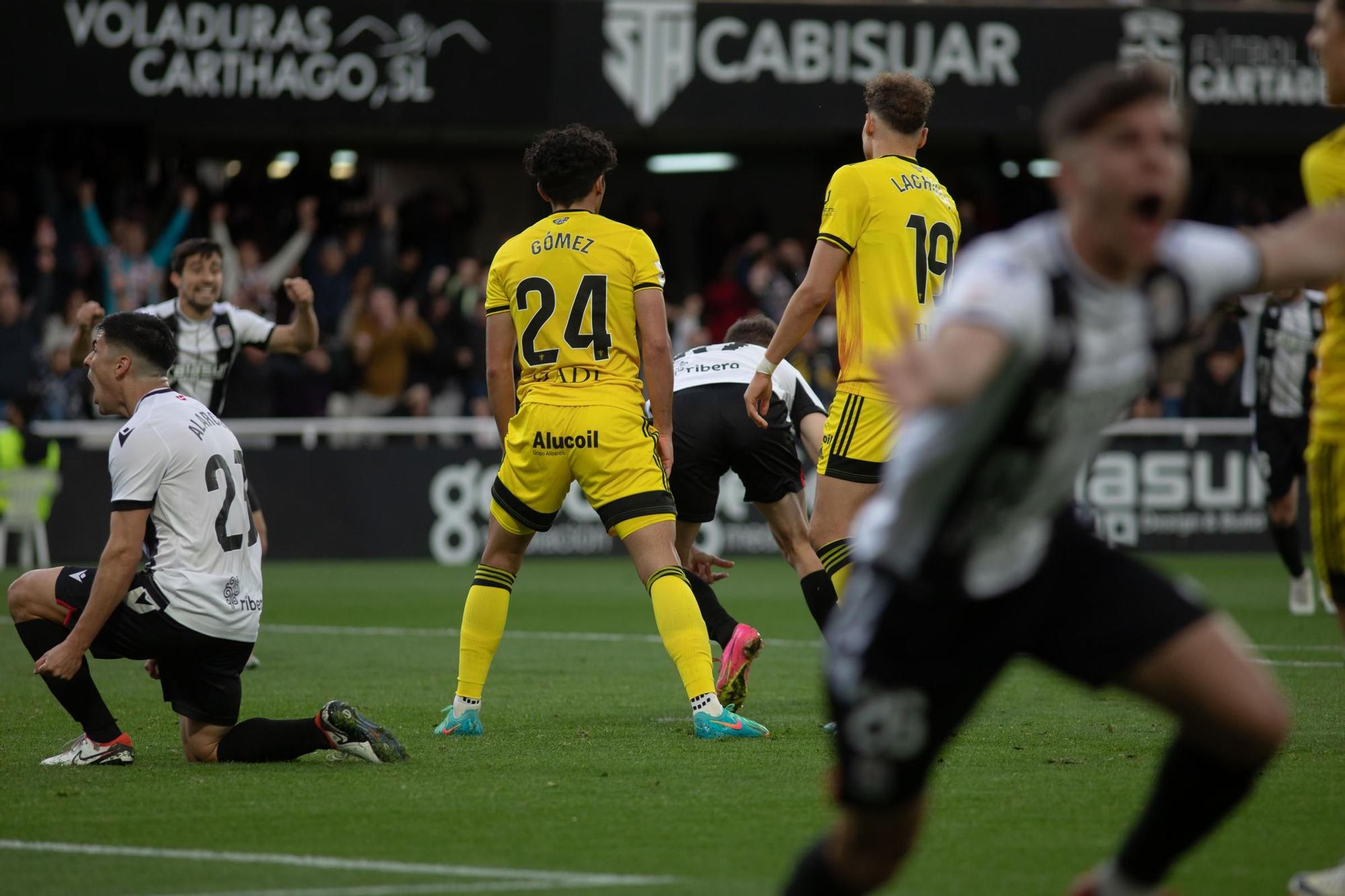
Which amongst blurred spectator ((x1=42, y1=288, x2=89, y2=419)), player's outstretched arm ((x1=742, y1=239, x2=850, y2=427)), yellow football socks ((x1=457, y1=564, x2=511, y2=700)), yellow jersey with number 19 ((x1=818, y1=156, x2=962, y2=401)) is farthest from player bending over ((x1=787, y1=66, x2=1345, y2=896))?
blurred spectator ((x1=42, y1=288, x2=89, y2=419))

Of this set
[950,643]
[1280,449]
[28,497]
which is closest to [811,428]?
[1280,449]

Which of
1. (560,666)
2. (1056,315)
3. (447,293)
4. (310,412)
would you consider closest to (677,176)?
(447,293)

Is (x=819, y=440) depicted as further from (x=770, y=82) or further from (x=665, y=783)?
(x=770, y=82)

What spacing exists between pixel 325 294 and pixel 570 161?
13.3m

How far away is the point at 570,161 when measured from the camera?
7523 millimetres

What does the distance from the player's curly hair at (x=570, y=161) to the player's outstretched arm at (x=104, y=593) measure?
86.7 inches

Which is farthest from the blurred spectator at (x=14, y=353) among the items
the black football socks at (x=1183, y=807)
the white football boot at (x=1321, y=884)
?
the black football socks at (x=1183, y=807)

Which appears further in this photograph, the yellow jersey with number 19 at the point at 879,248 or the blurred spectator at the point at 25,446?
the blurred spectator at the point at 25,446

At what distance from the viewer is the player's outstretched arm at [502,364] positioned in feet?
25.0

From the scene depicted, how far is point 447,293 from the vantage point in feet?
68.6

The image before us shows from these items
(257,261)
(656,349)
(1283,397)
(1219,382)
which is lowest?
(1283,397)

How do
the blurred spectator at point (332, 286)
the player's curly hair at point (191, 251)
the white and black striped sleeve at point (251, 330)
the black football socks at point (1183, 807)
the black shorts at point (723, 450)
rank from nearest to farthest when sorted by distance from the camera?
the black football socks at point (1183, 807) → the black shorts at point (723, 450) → the player's curly hair at point (191, 251) → the white and black striped sleeve at point (251, 330) → the blurred spectator at point (332, 286)

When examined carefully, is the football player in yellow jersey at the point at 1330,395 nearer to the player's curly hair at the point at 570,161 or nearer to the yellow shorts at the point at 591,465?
the yellow shorts at the point at 591,465

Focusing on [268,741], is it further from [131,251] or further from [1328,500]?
[131,251]
